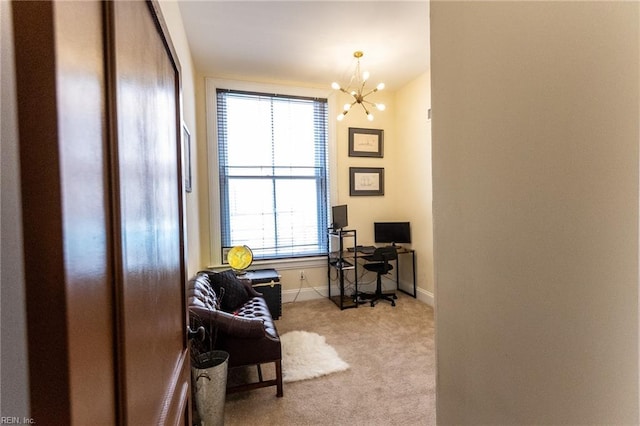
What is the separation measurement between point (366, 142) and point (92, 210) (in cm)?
429

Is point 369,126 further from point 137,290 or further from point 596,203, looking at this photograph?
point 137,290

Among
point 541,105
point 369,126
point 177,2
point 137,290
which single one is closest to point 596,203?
point 541,105

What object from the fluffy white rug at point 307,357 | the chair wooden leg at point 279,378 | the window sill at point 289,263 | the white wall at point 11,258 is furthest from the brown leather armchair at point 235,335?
the white wall at point 11,258

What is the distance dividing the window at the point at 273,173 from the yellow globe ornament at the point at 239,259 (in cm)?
56

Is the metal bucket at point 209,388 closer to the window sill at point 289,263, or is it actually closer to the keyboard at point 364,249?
the window sill at point 289,263

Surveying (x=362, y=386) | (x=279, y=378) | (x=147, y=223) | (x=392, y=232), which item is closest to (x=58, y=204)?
(x=147, y=223)

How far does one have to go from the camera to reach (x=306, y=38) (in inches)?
119

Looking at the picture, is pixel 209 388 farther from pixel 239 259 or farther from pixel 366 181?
pixel 366 181

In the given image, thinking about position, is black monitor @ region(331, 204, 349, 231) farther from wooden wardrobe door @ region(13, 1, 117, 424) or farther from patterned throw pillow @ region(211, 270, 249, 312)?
wooden wardrobe door @ region(13, 1, 117, 424)

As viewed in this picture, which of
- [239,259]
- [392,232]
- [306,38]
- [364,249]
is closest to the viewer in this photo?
[306,38]

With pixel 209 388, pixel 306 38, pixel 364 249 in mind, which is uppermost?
pixel 306 38

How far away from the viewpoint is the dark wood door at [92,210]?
0.34m

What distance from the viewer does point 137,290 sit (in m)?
0.59

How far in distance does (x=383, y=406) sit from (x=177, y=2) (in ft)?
11.0
